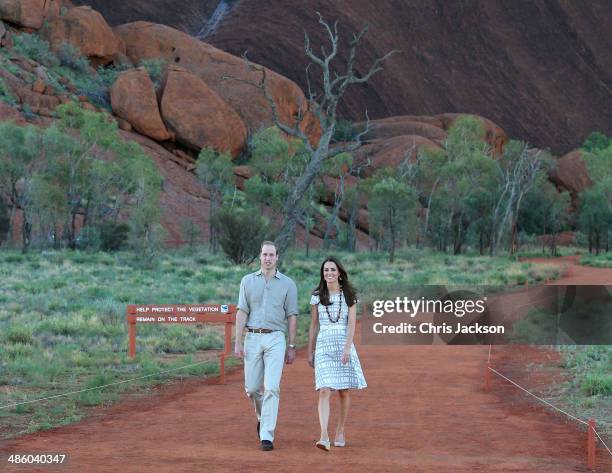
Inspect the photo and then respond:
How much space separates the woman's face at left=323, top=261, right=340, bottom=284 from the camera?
8180mm

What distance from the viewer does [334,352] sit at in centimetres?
823

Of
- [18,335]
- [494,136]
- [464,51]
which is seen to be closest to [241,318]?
[18,335]

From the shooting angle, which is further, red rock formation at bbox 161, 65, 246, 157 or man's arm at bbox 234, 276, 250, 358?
red rock formation at bbox 161, 65, 246, 157

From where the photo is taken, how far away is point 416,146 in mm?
75625

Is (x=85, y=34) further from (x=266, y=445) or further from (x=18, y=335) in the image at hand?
(x=266, y=445)

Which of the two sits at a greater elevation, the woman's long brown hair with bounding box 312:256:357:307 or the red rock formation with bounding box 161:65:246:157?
the red rock formation with bounding box 161:65:246:157

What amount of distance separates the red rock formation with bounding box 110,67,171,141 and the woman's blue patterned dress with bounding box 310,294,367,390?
5963cm

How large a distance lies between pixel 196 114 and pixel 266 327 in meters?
60.7

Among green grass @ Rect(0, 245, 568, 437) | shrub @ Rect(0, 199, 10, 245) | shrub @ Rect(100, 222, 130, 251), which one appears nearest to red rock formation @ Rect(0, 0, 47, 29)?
shrub @ Rect(0, 199, 10, 245)

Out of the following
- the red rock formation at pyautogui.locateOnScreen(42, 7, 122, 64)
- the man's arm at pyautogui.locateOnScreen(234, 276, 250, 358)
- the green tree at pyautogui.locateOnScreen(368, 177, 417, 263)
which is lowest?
the man's arm at pyautogui.locateOnScreen(234, 276, 250, 358)

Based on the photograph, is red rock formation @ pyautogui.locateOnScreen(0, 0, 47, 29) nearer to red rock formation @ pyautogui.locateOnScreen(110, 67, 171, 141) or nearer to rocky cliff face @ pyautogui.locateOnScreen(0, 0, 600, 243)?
rocky cliff face @ pyautogui.locateOnScreen(0, 0, 600, 243)

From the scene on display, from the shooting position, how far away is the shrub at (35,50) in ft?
226

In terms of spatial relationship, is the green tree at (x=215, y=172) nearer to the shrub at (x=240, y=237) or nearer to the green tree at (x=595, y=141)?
the shrub at (x=240, y=237)

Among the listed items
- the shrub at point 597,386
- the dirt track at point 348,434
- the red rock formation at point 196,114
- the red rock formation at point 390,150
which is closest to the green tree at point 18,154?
the red rock formation at point 196,114
